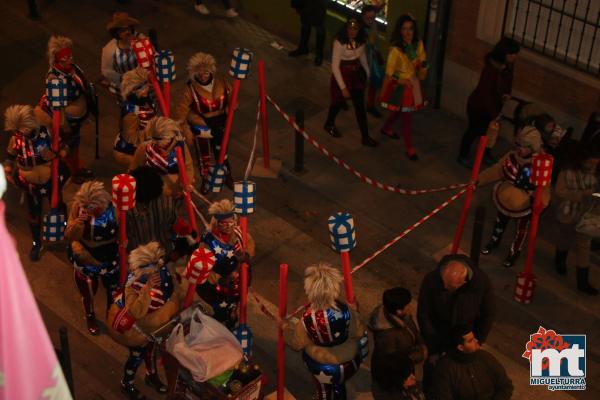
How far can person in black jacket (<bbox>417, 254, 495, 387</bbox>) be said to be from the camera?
7.81 m

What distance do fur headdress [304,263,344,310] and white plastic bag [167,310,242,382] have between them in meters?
0.76

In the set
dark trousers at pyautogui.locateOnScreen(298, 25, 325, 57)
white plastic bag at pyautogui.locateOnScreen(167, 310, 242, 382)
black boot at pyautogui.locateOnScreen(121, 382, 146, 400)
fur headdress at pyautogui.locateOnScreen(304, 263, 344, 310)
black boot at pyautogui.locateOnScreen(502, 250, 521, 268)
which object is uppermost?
fur headdress at pyautogui.locateOnScreen(304, 263, 344, 310)

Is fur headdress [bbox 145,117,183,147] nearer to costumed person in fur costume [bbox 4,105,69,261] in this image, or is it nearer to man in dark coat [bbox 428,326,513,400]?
costumed person in fur costume [bbox 4,105,69,261]

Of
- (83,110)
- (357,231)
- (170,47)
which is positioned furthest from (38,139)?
(170,47)

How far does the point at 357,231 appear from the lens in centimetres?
1077

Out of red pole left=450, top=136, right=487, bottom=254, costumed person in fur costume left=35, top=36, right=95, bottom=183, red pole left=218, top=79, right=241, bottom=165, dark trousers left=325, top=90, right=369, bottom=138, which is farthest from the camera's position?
dark trousers left=325, top=90, right=369, bottom=138

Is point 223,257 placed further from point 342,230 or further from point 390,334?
point 390,334

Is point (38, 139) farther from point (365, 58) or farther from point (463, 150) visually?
point (463, 150)

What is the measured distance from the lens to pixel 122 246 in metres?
8.48

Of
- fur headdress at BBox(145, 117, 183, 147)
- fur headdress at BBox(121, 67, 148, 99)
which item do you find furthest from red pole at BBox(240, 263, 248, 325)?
fur headdress at BBox(121, 67, 148, 99)

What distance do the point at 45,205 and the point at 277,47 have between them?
4.71 m

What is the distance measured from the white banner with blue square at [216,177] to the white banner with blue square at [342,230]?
11.0ft

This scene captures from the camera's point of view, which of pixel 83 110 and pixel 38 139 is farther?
pixel 83 110

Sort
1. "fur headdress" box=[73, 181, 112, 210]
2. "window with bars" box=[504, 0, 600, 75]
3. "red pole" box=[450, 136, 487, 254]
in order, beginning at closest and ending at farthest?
"fur headdress" box=[73, 181, 112, 210] → "red pole" box=[450, 136, 487, 254] → "window with bars" box=[504, 0, 600, 75]
